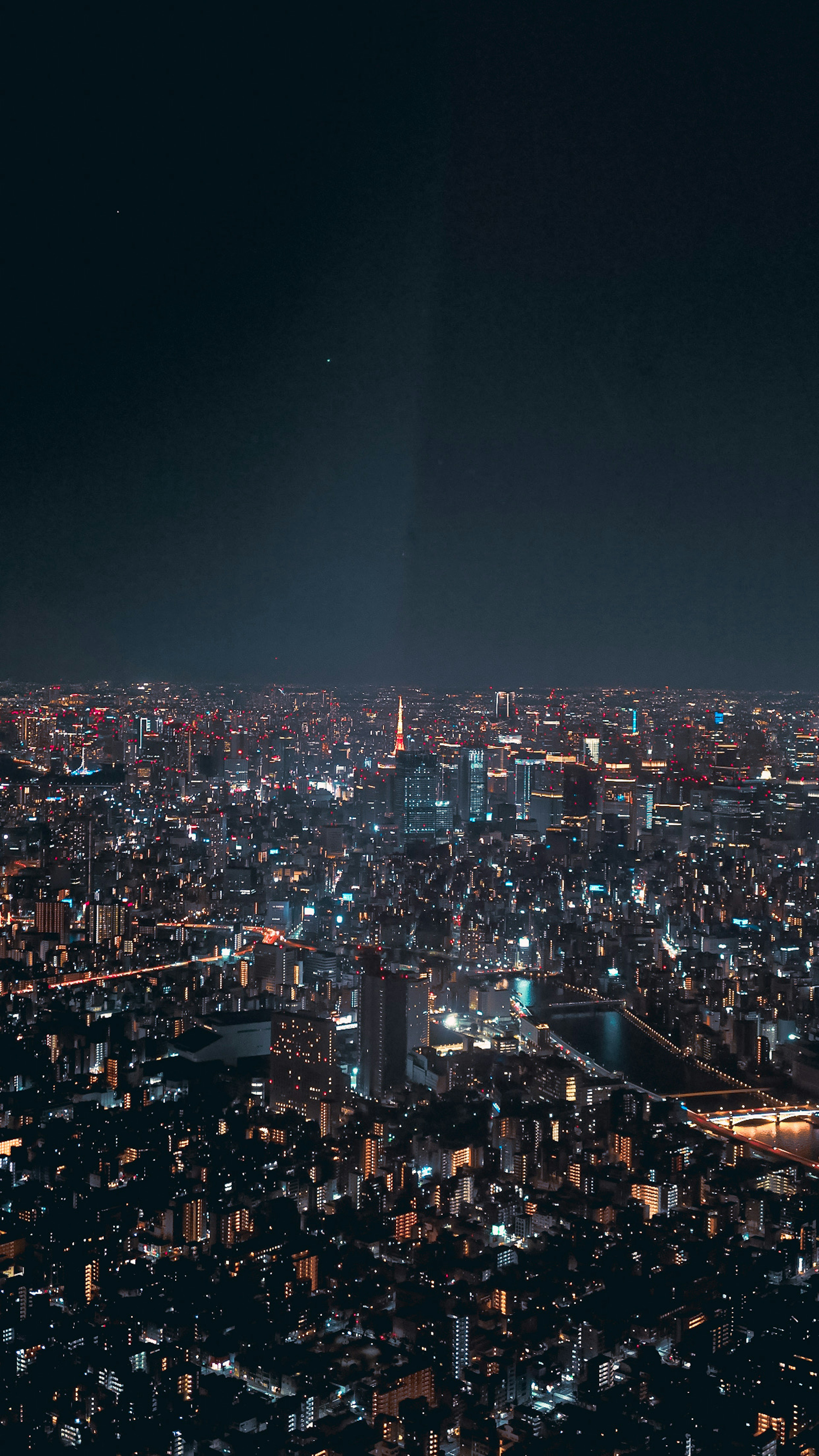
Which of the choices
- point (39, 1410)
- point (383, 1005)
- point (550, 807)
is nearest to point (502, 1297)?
point (39, 1410)

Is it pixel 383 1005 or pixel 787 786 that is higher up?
pixel 787 786

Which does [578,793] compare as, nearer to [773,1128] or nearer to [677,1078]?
[677,1078]

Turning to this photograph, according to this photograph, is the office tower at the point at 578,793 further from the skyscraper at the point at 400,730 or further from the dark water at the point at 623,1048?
the dark water at the point at 623,1048

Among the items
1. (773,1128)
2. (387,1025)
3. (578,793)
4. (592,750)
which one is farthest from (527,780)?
(773,1128)

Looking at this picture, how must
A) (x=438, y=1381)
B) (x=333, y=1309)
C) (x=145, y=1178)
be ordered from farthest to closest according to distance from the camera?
(x=145, y=1178)
(x=333, y=1309)
(x=438, y=1381)

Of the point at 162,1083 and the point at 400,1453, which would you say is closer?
the point at 400,1453

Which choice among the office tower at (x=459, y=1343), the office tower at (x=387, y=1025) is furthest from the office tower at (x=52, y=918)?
the office tower at (x=459, y=1343)

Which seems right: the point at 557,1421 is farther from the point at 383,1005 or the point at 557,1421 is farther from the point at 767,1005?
the point at 767,1005

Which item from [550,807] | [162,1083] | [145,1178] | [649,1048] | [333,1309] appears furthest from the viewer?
[550,807]
